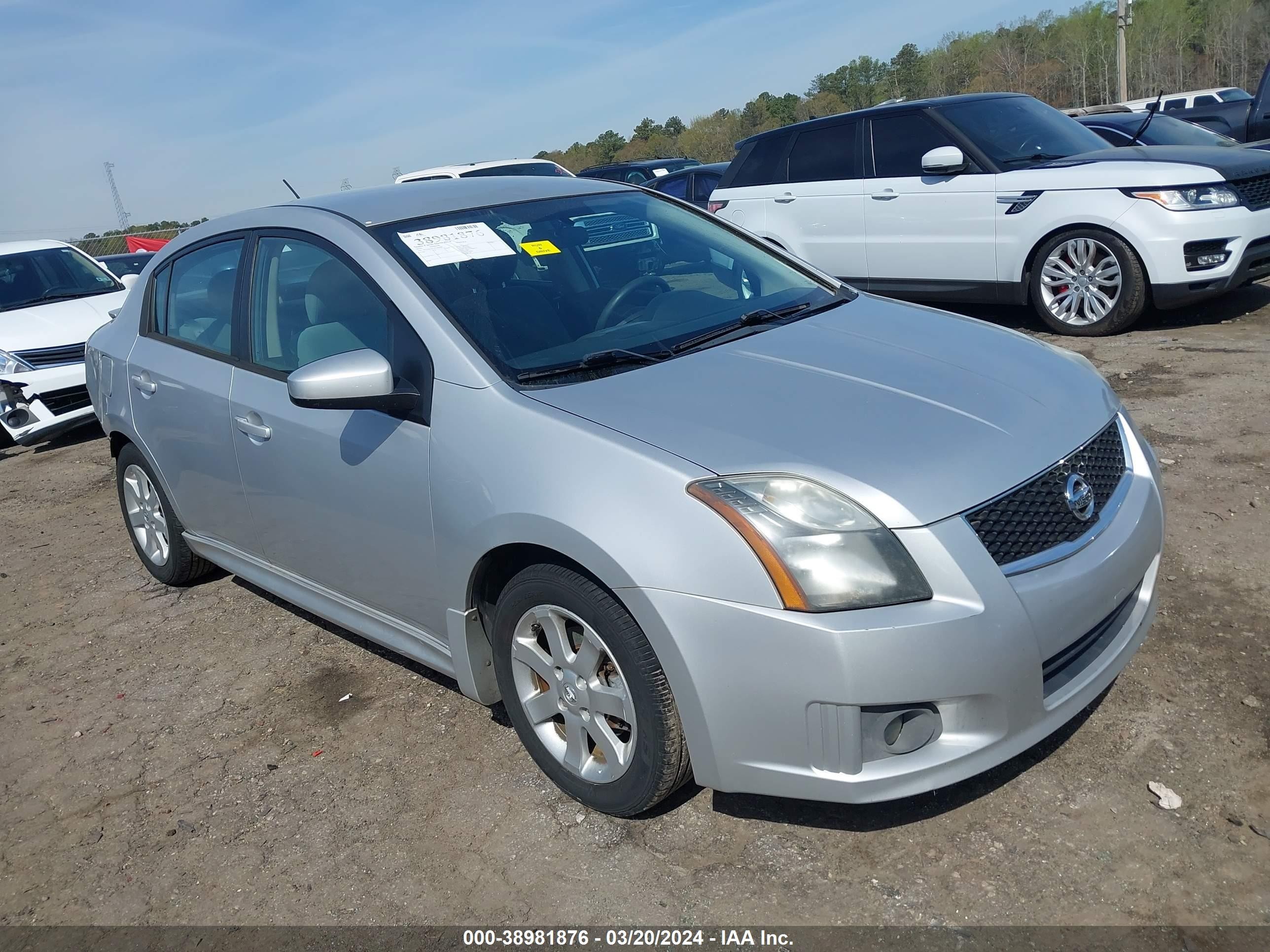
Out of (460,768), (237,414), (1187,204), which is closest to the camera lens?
(460,768)

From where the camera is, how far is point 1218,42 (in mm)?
62250

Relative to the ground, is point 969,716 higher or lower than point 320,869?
higher

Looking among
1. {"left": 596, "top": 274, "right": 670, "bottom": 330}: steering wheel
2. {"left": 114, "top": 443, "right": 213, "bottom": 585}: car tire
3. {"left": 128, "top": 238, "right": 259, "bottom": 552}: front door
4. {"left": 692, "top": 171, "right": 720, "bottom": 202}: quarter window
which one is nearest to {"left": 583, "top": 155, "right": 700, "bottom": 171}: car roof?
{"left": 692, "top": 171, "right": 720, "bottom": 202}: quarter window

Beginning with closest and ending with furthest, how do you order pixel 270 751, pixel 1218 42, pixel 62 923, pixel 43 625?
1. pixel 62 923
2. pixel 270 751
3. pixel 43 625
4. pixel 1218 42

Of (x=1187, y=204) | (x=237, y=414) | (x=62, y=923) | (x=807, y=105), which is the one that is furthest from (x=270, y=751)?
(x=807, y=105)

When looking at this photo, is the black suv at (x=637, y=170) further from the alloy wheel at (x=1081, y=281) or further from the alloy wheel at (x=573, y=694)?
the alloy wheel at (x=573, y=694)

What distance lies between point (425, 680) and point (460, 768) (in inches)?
25.6

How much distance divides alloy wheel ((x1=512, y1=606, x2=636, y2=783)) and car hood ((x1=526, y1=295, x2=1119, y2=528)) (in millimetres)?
570

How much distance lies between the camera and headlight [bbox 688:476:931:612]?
2.33 m

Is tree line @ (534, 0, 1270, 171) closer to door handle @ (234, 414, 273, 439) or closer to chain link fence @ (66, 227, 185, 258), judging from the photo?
chain link fence @ (66, 227, 185, 258)

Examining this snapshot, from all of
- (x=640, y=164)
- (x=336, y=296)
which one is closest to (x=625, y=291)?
(x=336, y=296)

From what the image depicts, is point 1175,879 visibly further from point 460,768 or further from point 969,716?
point 460,768

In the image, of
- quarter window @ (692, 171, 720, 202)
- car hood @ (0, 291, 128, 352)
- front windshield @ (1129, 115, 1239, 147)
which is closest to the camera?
car hood @ (0, 291, 128, 352)

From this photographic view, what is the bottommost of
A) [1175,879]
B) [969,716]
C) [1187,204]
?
[1175,879]
